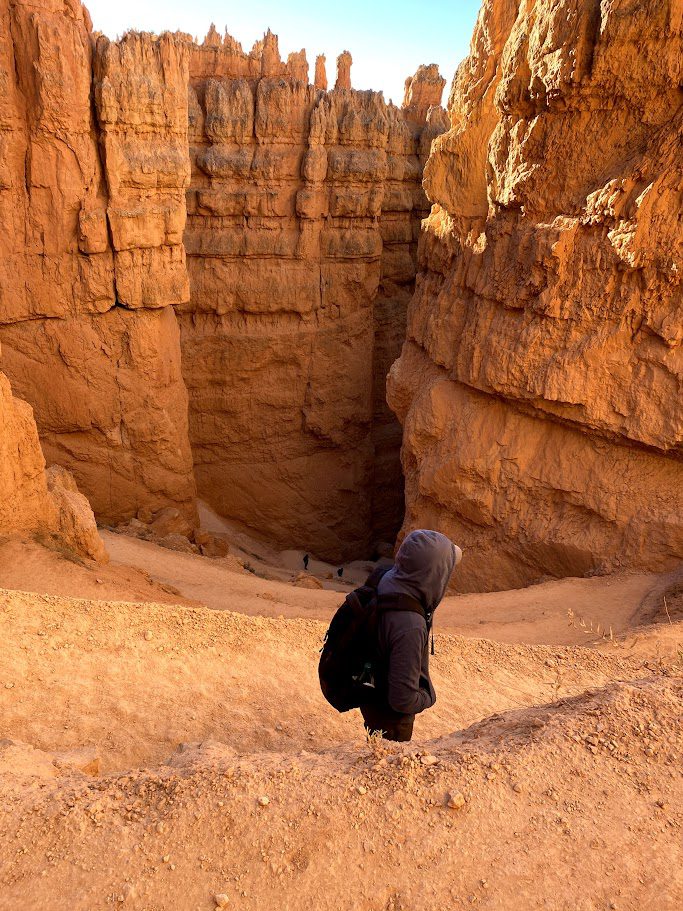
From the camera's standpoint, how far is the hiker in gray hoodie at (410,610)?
2980 millimetres

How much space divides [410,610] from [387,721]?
0.63 meters

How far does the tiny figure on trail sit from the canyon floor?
215 millimetres

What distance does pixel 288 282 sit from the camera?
1488 centimetres

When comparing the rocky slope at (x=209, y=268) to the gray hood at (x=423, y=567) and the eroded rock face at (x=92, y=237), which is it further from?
the gray hood at (x=423, y=567)

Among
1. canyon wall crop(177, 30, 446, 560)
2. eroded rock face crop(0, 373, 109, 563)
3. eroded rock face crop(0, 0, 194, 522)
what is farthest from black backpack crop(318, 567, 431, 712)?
canyon wall crop(177, 30, 446, 560)

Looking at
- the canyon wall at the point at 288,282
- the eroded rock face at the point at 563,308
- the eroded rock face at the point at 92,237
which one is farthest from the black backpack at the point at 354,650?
the canyon wall at the point at 288,282

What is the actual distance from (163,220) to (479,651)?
307 inches

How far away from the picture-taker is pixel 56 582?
619 centimetres

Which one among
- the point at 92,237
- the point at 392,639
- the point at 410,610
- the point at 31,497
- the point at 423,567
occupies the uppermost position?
the point at 92,237

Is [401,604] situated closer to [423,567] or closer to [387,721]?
[423,567]

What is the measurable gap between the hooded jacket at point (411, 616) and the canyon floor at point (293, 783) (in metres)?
0.31

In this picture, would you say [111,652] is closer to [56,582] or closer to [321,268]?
[56,582]

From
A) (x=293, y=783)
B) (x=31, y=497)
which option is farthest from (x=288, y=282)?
(x=293, y=783)

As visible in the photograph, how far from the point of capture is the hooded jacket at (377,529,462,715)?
2980 millimetres
